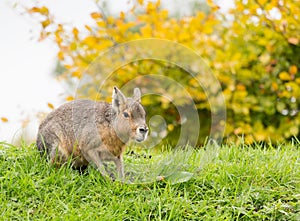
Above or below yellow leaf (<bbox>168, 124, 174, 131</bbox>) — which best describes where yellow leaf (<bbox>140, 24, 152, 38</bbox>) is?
above

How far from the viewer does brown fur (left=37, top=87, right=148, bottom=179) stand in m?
4.21

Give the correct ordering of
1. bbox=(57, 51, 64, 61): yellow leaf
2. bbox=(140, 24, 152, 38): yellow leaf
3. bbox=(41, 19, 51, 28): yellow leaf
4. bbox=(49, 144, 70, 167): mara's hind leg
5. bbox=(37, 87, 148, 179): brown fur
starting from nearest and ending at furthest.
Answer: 1. bbox=(37, 87, 148, 179): brown fur
2. bbox=(49, 144, 70, 167): mara's hind leg
3. bbox=(140, 24, 152, 38): yellow leaf
4. bbox=(41, 19, 51, 28): yellow leaf
5. bbox=(57, 51, 64, 61): yellow leaf

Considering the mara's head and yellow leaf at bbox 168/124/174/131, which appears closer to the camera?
the mara's head

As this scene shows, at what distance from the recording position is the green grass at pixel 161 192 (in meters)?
4.07

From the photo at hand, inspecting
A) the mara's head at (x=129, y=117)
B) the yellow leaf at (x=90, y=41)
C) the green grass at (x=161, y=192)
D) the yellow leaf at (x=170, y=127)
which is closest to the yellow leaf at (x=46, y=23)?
the yellow leaf at (x=90, y=41)

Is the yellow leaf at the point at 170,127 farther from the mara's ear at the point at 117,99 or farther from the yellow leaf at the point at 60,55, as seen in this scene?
the mara's ear at the point at 117,99

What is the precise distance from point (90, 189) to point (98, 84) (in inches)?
50.0

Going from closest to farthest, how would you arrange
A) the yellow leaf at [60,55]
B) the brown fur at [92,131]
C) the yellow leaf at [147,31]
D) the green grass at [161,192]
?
1. the green grass at [161,192]
2. the brown fur at [92,131]
3. the yellow leaf at [147,31]
4. the yellow leaf at [60,55]

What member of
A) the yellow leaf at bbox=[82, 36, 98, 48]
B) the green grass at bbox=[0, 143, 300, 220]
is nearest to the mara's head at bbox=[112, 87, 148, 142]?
the green grass at bbox=[0, 143, 300, 220]

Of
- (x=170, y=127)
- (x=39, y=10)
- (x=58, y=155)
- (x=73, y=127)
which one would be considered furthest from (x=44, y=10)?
(x=58, y=155)

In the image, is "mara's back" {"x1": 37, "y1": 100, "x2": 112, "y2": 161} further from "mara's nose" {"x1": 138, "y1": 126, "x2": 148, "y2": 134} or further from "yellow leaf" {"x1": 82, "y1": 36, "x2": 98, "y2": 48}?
"yellow leaf" {"x1": 82, "y1": 36, "x2": 98, "y2": 48}

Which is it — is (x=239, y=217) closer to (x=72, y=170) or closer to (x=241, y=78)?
(x=72, y=170)

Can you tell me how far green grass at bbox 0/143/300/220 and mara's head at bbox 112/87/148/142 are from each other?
49 cm

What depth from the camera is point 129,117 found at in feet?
13.7
